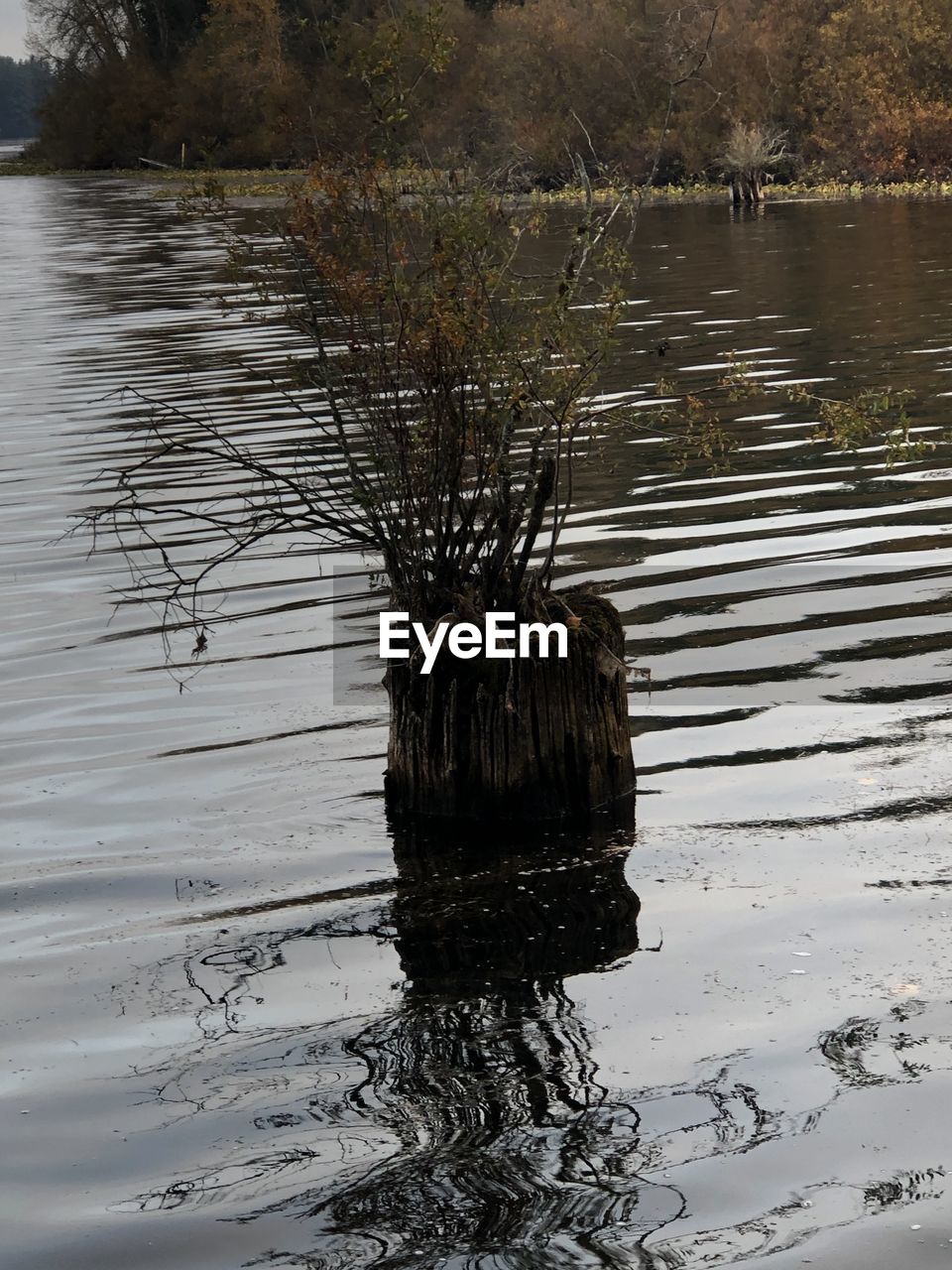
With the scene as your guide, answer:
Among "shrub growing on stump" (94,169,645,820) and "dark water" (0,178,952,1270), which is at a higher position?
"shrub growing on stump" (94,169,645,820)

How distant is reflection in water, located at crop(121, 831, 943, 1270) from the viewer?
382cm

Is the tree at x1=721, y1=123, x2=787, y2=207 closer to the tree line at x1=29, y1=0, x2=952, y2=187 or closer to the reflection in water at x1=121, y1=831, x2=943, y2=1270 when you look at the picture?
the tree line at x1=29, y1=0, x2=952, y2=187

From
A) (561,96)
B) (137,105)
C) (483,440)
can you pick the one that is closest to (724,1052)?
(483,440)

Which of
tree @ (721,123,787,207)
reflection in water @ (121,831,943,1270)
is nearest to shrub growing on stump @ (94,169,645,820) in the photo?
reflection in water @ (121,831,943,1270)

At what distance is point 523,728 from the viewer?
248 inches

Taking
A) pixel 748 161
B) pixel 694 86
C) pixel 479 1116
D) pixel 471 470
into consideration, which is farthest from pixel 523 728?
pixel 694 86

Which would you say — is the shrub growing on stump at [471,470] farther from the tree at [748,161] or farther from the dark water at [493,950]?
the tree at [748,161]

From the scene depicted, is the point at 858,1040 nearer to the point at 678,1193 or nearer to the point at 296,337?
the point at 678,1193

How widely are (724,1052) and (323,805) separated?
2.51 metres

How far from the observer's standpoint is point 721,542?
1059cm

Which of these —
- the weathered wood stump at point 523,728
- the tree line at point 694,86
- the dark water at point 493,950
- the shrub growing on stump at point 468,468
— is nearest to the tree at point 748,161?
the tree line at point 694,86

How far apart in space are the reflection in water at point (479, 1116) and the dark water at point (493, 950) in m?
0.01

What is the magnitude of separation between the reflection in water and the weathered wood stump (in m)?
0.74

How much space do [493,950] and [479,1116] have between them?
1079 millimetres
